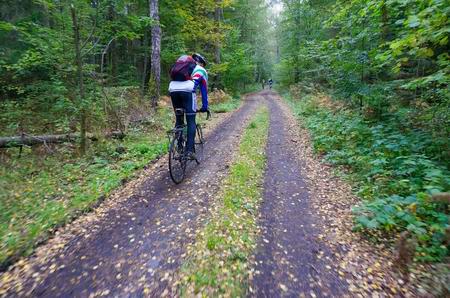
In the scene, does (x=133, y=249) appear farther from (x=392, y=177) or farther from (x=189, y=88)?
(x=392, y=177)

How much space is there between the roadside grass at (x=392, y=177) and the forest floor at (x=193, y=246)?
0.34 meters

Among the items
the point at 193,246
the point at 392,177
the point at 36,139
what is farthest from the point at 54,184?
the point at 392,177

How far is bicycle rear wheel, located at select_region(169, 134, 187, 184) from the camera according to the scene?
18.2 ft

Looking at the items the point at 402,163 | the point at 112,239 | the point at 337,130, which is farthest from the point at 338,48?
the point at 112,239

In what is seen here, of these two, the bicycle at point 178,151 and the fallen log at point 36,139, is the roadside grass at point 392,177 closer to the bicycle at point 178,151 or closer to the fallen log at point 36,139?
the bicycle at point 178,151

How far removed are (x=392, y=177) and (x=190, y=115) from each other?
13.2ft

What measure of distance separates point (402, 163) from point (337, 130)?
3603mm

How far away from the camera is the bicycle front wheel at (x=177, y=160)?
554 centimetres

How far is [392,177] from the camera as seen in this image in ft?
17.0

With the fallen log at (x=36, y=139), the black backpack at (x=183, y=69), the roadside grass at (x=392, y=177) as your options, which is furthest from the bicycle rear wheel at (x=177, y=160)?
the roadside grass at (x=392, y=177)

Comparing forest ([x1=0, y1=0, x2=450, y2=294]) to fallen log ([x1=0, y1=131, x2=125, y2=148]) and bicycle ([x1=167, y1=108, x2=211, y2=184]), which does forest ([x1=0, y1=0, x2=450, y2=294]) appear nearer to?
fallen log ([x1=0, y1=131, x2=125, y2=148])

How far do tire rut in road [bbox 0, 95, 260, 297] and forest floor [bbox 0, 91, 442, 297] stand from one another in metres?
0.01

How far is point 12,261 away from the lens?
3264 mm

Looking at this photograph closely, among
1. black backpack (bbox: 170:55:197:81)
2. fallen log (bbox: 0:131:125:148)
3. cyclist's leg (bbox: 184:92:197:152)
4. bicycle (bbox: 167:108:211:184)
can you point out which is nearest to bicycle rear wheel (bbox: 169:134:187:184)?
bicycle (bbox: 167:108:211:184)
